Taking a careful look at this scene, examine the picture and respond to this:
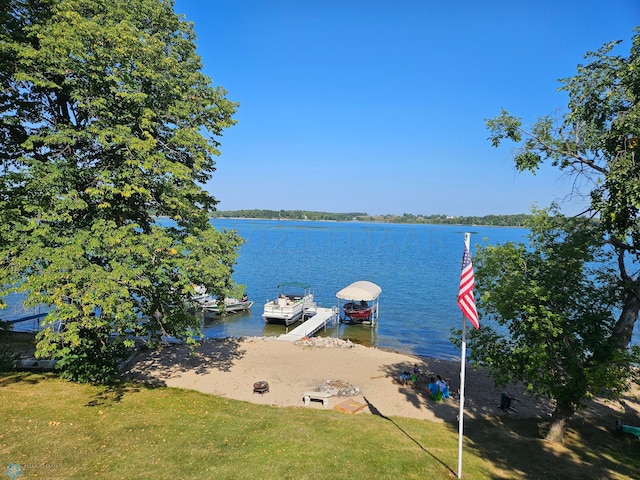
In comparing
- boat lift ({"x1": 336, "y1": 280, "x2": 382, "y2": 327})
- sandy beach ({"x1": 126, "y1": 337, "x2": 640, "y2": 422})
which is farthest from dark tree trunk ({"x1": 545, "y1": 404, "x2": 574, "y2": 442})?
boat lift ({"x1": 336, "y1": 280, "x2": 382, "y2": 327})

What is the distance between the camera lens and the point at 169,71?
12.9m

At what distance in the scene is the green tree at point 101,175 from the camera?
1062 cm

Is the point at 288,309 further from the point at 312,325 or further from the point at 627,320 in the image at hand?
the point at 627,320

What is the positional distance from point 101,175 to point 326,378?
12.7m

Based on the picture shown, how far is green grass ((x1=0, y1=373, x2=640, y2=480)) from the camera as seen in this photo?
8648mm

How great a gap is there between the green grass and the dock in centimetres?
1338

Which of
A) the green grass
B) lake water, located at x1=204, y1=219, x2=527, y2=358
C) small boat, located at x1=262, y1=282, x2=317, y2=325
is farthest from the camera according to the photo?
small boat, located at x1=262, y1=282, x2=317, y2=325

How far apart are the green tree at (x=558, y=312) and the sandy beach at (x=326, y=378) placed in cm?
388

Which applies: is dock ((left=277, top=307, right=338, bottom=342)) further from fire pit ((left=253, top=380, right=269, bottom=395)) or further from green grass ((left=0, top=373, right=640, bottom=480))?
green grass ((left=0, top=373, right=640, bottom=480))

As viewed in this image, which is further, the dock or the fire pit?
the dock

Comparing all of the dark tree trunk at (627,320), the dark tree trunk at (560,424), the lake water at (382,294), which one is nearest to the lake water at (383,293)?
the lake water at (382,294)

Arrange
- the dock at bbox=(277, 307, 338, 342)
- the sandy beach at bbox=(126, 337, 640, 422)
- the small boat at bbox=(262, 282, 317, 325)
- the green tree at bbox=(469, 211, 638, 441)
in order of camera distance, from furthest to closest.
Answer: the small boat at bbox=(262, 282, 317, 325) < the dock at bbox=(277, 307, 338, 342) < the sandy beach at bbox=(126, 337, 640, 422) < the green tree at bbox=(469, 211, 638, 441)

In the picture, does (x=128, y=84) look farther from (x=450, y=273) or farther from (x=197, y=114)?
(x=450, y=273)

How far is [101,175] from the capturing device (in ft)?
36.7
